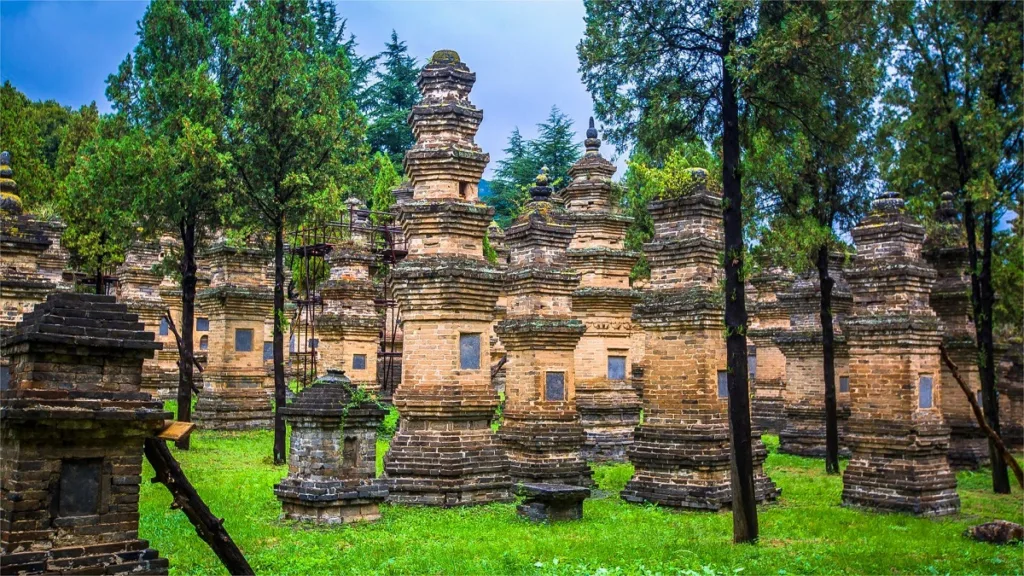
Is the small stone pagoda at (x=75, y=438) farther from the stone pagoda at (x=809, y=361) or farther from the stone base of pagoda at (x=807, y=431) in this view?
the stone base of pagoda at (x=807, y=431)

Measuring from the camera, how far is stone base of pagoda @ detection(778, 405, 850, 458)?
953 inches

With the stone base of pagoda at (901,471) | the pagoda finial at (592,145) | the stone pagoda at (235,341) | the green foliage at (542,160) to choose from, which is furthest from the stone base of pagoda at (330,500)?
the green foliage at (542,160)

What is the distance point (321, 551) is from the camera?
11.1m

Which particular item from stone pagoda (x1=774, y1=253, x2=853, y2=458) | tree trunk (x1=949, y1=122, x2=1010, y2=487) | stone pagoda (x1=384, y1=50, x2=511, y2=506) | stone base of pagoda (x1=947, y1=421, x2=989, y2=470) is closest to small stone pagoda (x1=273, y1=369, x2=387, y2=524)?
stone pagoda (x1=384, y1=50, x2=511, y2=506)

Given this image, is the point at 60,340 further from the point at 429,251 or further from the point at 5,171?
the point at 5,171

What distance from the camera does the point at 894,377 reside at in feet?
52.9

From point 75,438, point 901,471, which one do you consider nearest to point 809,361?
point 901,471

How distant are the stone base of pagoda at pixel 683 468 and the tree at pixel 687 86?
1960 millimetres

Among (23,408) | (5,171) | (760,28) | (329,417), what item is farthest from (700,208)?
(5,171)

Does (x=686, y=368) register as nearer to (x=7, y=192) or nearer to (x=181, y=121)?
(x=181, y=121)

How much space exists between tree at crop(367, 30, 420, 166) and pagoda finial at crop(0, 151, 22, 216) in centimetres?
3368

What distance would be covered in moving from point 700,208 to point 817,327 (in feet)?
31.4

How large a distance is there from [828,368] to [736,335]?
10.1 meters

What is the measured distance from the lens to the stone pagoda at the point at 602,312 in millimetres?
21578
